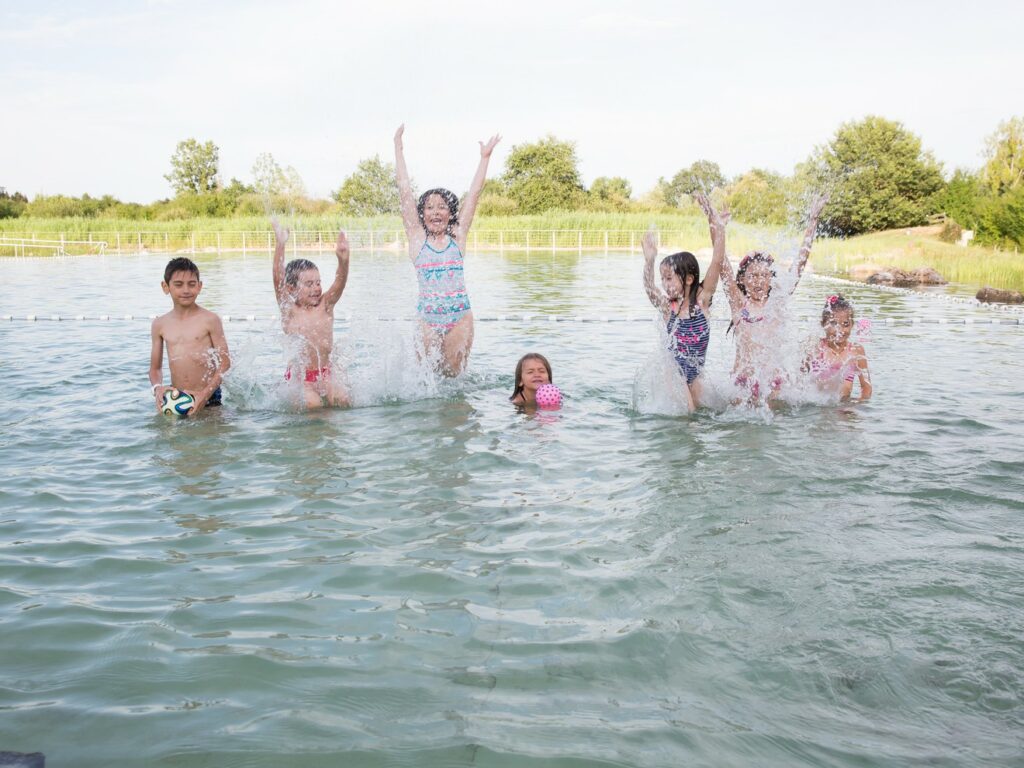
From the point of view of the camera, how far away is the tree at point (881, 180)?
5069cm

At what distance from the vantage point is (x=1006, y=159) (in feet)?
135

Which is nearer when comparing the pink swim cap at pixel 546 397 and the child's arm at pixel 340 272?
the child's arm at pixel 340 272

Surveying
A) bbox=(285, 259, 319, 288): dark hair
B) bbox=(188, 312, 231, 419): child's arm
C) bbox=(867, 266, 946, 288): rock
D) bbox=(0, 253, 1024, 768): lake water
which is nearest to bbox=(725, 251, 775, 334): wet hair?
bbox=(0, 253, 1024, 768): lake water

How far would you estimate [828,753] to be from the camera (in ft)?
8.81

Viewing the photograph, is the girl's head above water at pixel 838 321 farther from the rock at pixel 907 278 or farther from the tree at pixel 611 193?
the tree at pixel 611 193

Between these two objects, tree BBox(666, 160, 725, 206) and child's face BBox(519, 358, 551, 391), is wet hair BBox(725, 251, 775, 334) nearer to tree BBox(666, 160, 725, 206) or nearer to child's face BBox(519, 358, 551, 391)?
child's face BBox(519, 358, 551, 391)

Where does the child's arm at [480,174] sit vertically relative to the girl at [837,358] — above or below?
above

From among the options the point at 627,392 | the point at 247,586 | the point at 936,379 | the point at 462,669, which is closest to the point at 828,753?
the point at 462,669

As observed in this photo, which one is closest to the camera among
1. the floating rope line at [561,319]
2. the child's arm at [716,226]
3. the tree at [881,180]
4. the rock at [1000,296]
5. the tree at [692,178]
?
the child's arm at [716,226]

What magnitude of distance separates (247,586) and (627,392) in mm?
5116

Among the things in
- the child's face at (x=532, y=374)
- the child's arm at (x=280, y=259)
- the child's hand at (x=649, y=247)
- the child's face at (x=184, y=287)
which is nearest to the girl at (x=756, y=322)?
the child's hand at (x=649, y=247)

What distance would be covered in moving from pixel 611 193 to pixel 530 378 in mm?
74114

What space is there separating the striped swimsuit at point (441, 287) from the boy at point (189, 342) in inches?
72.5

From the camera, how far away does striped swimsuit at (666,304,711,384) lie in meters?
7.46
